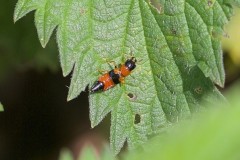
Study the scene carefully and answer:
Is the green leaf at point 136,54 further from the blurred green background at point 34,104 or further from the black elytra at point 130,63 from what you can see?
the blurred green background at point 34,104

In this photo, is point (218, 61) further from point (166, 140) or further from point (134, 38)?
point (166, 140)

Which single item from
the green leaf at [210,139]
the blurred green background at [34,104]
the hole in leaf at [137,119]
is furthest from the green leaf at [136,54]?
the green leaf at [210,139]

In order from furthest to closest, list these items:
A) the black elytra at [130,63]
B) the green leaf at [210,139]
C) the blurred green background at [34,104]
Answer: the blurred green background at [34,104], the black elytra at [130,63], the green leaf at [210,139]

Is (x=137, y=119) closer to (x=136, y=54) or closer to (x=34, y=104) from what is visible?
(x=136, y=54)

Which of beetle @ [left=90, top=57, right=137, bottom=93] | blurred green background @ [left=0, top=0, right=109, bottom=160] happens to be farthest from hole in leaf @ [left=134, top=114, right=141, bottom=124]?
blurred green background @ [left=0, top=0, right=109, bottom=160]

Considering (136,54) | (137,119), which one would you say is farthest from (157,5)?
(137,119)

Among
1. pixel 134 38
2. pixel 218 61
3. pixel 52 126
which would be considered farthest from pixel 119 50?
pixel 52 126
